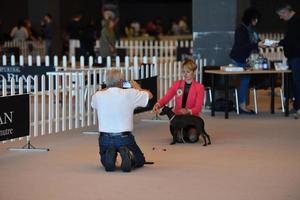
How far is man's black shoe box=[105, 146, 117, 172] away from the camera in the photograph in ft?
28.8

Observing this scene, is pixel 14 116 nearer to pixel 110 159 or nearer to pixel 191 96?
pixel 110 159

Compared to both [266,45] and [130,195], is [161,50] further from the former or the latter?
[130,195]

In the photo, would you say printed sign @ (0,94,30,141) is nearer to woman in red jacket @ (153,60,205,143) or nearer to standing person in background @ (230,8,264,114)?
woman in red jacket @ (153,60,205,143)

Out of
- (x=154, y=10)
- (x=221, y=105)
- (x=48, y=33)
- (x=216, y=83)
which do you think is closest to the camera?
(x=221, y=105)

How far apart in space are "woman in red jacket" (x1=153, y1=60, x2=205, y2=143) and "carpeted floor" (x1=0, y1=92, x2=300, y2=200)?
0.73 feet

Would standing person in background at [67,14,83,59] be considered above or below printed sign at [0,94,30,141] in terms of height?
above

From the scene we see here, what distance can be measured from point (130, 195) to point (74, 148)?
121 inches

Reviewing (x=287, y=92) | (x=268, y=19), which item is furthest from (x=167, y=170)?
(x=268, y=19)

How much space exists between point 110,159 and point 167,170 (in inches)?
25.6

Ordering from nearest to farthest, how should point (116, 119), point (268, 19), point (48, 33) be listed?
point (116, 119), point (48, 33), point (268, 19)

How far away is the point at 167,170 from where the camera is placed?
8914 mm

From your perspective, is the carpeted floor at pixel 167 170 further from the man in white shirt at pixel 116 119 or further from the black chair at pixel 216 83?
the black chair at pixel 216 83

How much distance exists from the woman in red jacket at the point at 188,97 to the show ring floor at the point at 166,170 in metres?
0.22

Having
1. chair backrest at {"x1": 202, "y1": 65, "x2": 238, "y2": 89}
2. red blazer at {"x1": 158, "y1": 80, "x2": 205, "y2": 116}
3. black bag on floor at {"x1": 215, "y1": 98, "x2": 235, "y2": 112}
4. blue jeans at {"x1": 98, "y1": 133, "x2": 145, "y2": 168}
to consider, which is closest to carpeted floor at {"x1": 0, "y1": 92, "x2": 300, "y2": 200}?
blue jeans at {"x1": 98, "y1": 133, "x2": 145, "y2": 168}
